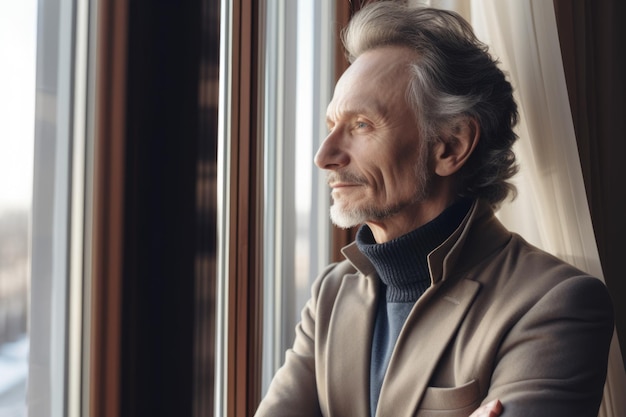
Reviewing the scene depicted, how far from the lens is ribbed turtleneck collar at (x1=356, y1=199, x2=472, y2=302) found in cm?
122

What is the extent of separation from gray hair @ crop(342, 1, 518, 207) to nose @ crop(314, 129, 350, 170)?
17cm

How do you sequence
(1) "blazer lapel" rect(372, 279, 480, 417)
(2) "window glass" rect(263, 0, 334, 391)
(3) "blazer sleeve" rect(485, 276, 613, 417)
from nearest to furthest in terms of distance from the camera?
(3) "blazer sleeve" rect(485, 276, 613, 417), (1) "blazer lapel" rect(372, 279, 480, 417), (2) "window glass" rect(263, 0, 334, 391)

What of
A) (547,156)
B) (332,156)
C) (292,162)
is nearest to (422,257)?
(332,156)

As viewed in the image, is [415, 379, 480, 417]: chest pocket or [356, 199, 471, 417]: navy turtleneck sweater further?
[356, 199, 471, 417]: navy turtleneck sweater

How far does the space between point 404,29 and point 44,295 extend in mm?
891

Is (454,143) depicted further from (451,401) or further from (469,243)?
(451,401)

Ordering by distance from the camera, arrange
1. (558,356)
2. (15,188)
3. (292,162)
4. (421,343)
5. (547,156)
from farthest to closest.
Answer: (292,162) < (547,156) < (421,343) < (558,356) < (15,188)

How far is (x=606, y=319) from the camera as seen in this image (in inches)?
42.7

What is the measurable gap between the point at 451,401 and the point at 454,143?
0.53 m

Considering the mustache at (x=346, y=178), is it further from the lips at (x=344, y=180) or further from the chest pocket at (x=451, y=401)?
the chest pocket at (x=451, y=401)

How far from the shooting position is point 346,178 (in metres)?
1.29

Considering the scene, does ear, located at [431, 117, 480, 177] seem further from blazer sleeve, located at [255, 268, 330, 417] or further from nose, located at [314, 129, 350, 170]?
blazer sleeve, located at [255, 268, 330, 417]

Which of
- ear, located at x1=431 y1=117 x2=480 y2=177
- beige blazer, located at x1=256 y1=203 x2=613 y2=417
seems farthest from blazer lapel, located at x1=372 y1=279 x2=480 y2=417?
ear, located at x1=431 y1=117 x2=480 y2=177

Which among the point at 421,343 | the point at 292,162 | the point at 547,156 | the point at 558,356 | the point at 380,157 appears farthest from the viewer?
the point at 292,162
